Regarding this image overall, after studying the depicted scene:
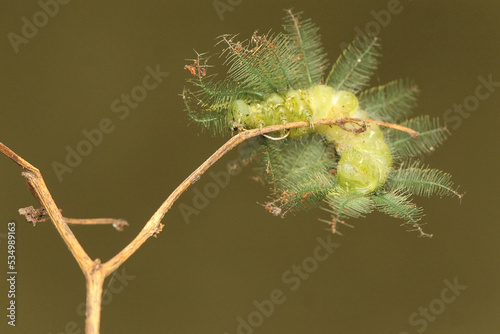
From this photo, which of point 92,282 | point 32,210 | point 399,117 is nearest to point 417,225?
point 399,117

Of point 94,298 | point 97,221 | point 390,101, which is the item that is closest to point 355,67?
point 390,101

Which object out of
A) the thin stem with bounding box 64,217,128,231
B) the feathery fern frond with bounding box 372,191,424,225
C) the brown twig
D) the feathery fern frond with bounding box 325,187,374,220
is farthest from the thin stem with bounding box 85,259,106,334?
the feathery fern frond with bounding box 372,191,424,225

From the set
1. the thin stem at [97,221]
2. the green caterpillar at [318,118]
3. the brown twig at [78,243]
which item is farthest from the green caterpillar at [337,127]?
the thin stem at [97,221]

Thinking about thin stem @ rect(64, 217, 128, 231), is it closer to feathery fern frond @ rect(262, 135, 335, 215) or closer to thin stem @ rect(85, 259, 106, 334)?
thin stem @ rect(85, 259, 106, 334)

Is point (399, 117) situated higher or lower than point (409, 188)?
higher

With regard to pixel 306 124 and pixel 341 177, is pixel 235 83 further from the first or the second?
pixel 341 177

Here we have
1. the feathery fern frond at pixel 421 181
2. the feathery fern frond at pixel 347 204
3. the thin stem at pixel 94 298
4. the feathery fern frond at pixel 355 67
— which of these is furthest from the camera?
the feathery fern frond at pixel 355 67

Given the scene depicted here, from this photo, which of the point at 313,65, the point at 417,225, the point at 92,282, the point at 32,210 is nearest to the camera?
the point at 92,282

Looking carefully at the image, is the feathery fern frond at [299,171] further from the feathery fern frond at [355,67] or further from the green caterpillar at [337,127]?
the feathery fern frond at [355,67]
